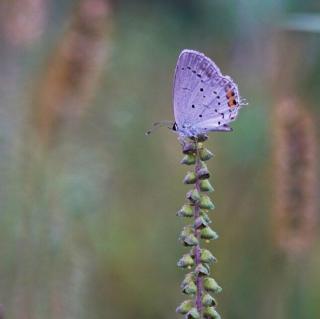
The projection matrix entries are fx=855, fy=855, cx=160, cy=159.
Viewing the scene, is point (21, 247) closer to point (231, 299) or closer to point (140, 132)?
point (231, 299)

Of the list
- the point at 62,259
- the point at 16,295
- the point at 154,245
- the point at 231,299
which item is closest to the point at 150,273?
the point at 154,245

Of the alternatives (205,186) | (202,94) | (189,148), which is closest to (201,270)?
(205,186)

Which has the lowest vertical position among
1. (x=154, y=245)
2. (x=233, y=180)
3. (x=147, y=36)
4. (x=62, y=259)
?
(x=62, y=259)

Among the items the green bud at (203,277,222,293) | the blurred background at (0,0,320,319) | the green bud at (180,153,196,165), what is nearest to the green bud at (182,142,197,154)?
the green bud at (180,153,196,165)

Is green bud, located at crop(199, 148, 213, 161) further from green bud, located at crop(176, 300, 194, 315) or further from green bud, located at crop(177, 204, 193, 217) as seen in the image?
green bud, located at crop(176, 300, 194, 315)

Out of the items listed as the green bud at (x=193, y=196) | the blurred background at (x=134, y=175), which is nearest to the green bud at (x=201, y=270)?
the green bud at (x=193, y=196)

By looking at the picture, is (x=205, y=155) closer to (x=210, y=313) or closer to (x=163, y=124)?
(x=210, y=313)

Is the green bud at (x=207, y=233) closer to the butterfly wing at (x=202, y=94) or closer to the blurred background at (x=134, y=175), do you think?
the butterfly wing at (x=202, y=94)
